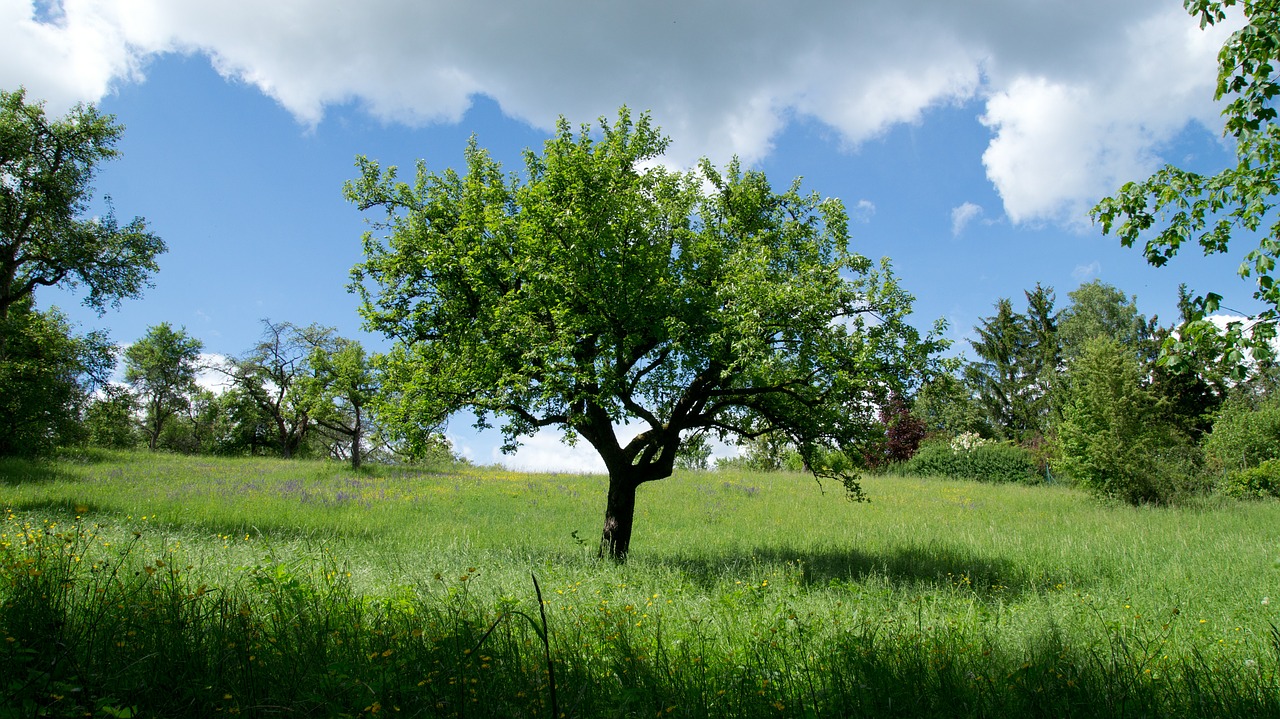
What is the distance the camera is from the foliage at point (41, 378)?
23.5m

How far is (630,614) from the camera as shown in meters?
6.02

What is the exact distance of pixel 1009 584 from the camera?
11.5 m

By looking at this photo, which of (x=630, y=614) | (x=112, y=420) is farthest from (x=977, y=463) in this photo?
(x=112, y=420)

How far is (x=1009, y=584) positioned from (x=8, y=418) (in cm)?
3390

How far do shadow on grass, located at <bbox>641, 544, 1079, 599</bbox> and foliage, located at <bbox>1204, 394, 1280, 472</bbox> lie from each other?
26931mm

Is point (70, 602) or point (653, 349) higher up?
point (653, 349)

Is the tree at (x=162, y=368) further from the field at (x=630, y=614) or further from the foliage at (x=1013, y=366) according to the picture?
the foliage at (x=1013, y=366)

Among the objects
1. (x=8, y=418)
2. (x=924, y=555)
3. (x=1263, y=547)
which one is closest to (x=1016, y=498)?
(x=1263, y=547)

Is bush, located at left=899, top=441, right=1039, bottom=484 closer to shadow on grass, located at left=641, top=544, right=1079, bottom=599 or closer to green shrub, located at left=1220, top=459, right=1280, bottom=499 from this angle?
green shrub, located at left=1220, top=459, right=1280, bottom=499

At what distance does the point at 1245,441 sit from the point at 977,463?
1232cm

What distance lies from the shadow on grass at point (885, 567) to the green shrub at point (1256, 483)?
70.0ft

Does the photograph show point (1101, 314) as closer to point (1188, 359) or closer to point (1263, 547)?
point (1263, 547)

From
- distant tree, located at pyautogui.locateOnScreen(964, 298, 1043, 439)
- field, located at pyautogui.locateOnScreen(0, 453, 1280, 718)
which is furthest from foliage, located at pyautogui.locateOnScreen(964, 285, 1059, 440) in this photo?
field, located at pyautogui.locateOnScreen(0, 453, 1280, 718)

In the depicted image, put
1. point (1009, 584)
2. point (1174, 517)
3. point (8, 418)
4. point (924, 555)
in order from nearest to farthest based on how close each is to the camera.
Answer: point (1009, 584) < point (924, 555) < point (1174, 517) < point (8, 418)
